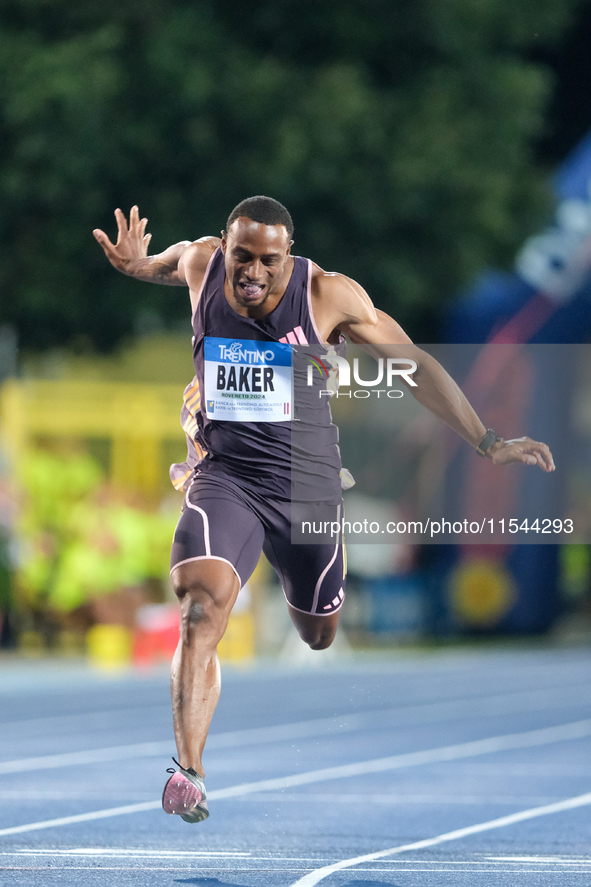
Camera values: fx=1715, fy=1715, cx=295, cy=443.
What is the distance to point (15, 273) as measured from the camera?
18.7 meters

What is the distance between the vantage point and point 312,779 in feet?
35.1

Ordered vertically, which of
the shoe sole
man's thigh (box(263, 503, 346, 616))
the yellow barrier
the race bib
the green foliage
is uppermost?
the green foliage

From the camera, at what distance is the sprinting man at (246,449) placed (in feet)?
19.1

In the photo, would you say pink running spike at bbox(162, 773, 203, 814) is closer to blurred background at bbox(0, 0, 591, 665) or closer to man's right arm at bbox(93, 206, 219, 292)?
man's right arm at bbox(93, 206, 219, 292)

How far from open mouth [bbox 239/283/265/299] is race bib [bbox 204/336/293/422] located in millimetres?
188

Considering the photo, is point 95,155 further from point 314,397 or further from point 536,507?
point 314,397

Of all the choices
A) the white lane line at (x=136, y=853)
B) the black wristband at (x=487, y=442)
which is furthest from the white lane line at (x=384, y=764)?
the black wristband at (x=487, y=442)

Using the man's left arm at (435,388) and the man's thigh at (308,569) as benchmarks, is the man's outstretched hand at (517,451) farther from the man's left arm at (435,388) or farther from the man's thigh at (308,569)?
the man's thigh at (308,569)

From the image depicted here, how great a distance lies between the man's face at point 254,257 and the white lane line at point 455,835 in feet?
6.95

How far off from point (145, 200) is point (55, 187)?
41.6 inches

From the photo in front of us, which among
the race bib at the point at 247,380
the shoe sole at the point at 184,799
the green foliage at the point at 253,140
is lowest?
the shoe sole at the point at 184,799

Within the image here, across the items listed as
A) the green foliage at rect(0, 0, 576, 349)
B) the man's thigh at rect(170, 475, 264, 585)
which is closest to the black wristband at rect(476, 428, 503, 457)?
the man's thigh at rect(170, 475, 264, 585)

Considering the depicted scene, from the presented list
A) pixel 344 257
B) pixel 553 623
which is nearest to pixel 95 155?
pixel 344 257

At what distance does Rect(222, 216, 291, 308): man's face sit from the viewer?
584cm
